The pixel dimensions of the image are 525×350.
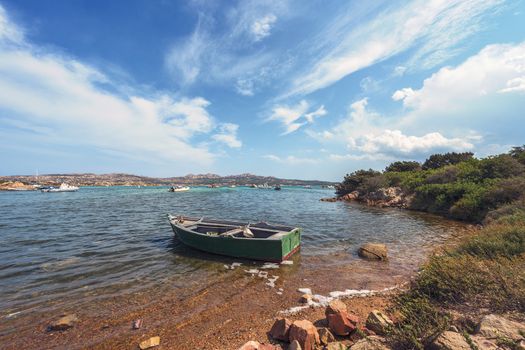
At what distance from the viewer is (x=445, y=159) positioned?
53.6 metres

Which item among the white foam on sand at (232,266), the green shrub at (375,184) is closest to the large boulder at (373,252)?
the white foam on sand at (232,266)

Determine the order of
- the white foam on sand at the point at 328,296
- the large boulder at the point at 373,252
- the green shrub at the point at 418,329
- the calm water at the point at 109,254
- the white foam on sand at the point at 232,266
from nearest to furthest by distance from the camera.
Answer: the green shrub at the point at 418,329
the white foam on sand at the point at 328,296
the calm water at the point at 109,254
the white foam on sand at the point at 232,266
the large boulder at the point at 373,252

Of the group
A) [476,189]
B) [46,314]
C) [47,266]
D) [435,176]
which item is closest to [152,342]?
[46,314]

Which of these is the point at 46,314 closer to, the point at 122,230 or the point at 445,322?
the point at 445,322

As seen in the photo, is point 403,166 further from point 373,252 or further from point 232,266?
point 232,266

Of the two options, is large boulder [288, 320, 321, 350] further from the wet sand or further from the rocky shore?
the wet sand

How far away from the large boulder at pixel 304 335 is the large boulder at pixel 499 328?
2.47 m

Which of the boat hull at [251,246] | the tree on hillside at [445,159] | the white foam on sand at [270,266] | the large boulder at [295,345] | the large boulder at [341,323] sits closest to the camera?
the large boulder at [295,345]

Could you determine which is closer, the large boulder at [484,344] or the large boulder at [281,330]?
the large boulder at [484,344]

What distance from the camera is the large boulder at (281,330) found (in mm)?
4887

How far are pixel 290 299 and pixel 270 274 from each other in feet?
6.98

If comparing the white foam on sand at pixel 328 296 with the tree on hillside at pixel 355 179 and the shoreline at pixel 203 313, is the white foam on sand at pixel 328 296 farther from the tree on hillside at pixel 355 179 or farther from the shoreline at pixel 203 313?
the tree on hillside at pixel 355 179

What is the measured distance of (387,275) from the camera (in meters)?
9.11

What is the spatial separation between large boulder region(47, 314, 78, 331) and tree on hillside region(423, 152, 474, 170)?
6266cm
